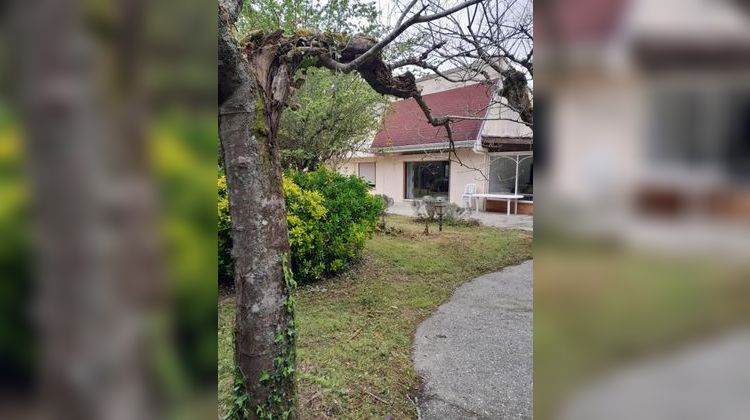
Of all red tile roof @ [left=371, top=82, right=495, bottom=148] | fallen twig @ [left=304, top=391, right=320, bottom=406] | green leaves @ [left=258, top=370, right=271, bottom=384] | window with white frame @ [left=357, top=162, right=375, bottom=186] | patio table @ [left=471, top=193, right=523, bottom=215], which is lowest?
fallen twig @ [left=304, top=391, right=320, bottom=406]

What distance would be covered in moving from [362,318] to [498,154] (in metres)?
9.03

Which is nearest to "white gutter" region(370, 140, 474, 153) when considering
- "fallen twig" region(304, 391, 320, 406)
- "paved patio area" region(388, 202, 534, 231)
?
"paved patio area" region(388, 202, 534, 231)

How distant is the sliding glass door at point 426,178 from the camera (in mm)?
15883

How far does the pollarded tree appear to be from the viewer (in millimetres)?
1998

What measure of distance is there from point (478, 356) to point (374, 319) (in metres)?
1.34

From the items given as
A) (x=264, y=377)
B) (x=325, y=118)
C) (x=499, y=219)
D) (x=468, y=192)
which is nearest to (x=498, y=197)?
(x=499, y=219)

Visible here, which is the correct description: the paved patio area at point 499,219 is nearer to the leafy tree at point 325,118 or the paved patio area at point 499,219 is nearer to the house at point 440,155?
the house at point 440,155

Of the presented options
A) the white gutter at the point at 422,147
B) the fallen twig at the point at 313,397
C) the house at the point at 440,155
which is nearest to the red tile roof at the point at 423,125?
the house at the point at 440,155

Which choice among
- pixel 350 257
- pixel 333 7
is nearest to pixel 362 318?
pixel 350 257
